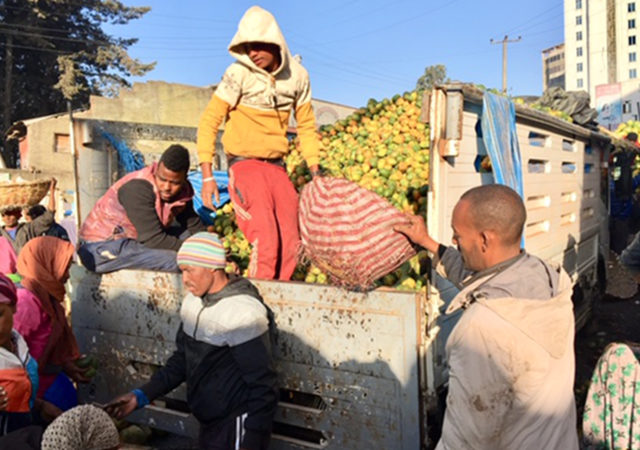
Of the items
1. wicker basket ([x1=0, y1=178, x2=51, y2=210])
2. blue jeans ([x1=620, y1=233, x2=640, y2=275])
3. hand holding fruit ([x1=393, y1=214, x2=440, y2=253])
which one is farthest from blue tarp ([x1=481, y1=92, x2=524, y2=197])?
wicker basket ([x1=0, y1=178, x2=51, y2=210])

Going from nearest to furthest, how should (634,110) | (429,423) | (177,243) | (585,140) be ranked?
(429,423) → (177,243) → (585,140) → (634,110)

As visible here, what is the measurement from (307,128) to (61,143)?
22762 millimetres

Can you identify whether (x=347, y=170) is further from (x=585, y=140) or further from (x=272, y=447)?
(x=585, y=140)

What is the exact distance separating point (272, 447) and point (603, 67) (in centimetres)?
7795

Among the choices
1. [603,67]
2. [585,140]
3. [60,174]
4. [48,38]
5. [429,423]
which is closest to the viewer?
[429,423]

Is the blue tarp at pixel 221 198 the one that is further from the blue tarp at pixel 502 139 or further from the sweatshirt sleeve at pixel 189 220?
the blue tarp at pixel 502 139

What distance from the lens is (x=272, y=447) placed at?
3.25 m

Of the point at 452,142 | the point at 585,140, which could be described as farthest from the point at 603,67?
the point at 452,142

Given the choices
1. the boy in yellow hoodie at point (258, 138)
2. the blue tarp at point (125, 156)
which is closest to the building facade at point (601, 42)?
the blue tarp at point (125, 156)

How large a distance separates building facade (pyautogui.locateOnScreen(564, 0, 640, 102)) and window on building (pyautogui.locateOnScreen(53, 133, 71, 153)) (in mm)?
57259

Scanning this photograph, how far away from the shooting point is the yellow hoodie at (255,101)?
3742mm

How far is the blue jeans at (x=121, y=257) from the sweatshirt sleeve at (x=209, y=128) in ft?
2.85

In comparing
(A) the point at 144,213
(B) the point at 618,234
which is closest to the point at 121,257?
(A) the point at 144,213

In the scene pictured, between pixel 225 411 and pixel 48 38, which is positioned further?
pixel 48 38
